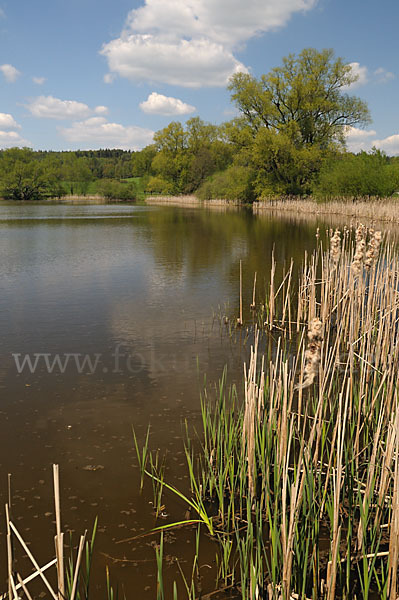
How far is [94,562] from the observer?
117 inches

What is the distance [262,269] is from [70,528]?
38.2ft

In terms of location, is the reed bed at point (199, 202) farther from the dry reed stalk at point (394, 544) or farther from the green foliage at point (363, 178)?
the dry reed stalk at point (394, 544)

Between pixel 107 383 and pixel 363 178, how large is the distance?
35.9 metres

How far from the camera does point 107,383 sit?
587cm

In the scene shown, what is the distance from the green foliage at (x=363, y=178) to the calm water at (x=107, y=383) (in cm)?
2495

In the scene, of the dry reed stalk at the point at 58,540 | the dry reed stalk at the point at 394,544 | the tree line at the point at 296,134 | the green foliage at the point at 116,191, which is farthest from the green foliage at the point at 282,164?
the dry reed stalk at the point at 58,540

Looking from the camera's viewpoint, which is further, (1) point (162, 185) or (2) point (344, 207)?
(1) point (162, 185)

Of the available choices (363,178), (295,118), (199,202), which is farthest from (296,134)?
(199,202)

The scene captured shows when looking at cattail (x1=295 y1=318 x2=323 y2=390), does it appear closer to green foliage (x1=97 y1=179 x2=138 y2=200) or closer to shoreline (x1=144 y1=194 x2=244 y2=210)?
shoreline (x1=144 y1=194 x2=244 y2=210)

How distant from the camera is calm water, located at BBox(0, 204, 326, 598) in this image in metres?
3.36

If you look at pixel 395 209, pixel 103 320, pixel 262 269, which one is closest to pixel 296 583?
pixel 103 320

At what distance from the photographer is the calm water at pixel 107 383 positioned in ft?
11.0

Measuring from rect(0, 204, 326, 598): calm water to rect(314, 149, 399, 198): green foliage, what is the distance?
25.0 meters

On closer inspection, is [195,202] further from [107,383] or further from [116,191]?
[107,383]
